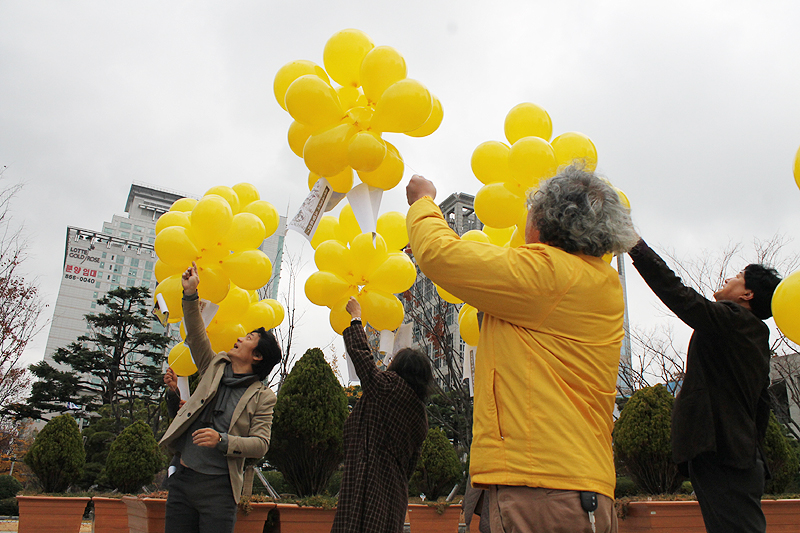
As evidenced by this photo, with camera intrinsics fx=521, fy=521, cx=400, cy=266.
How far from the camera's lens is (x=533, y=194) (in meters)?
1.56

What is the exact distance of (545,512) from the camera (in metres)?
1.15

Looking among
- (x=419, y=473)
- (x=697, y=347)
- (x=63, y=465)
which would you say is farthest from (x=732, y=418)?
(x=63, y=465)

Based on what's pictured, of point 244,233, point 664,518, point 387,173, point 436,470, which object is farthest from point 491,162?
point 436,470

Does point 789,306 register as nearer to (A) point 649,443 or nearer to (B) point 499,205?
(B) point 499,205

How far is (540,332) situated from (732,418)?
1.35 m

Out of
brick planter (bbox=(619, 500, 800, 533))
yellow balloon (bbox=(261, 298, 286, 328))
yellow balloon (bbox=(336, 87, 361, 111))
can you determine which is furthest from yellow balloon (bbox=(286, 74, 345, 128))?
brick planter (bbox=(619, 500, 800, 533))

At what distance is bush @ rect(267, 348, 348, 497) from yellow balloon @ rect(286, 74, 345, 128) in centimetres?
355

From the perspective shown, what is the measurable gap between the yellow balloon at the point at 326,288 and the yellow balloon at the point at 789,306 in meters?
2.15

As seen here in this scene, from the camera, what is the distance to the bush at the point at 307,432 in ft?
17.4

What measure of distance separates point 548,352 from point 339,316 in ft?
7.01

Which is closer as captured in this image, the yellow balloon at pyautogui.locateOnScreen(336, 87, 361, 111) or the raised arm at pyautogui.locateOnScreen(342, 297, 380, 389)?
the raised arm at pyautogui.locateOnScreen(342, 297, 380, 389)

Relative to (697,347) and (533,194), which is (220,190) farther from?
(697,347)

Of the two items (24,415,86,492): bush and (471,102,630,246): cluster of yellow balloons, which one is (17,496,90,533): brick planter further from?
(471,102,630,246): cluster of yellow balloons

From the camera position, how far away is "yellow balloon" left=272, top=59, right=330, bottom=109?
2.83 metres
